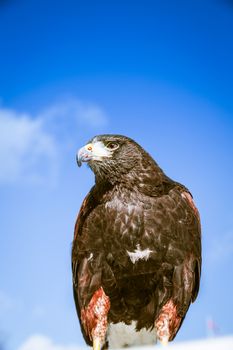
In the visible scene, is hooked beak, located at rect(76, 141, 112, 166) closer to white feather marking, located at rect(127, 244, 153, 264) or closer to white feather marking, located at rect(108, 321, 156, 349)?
white feather marking, located at rect(127, 244, 153, 264)

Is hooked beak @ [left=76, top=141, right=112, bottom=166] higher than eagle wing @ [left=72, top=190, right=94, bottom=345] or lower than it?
higher

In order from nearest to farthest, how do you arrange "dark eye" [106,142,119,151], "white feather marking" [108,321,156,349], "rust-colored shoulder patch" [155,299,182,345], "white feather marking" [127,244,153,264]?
"white feather marking" [127,244,153,264] → "rust-colored shoulder patch" [155,299,182,345] → "dark eye" [106,142,119,151] → "white feather marking" [108,321,156,349]

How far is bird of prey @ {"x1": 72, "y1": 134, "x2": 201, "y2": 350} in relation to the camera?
422 centimetres

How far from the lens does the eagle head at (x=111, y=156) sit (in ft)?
14.3

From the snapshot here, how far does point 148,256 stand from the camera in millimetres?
4227

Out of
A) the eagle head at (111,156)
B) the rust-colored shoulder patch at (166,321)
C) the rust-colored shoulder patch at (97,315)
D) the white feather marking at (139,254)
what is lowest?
the rust-colored shoulder patch at (166,321)

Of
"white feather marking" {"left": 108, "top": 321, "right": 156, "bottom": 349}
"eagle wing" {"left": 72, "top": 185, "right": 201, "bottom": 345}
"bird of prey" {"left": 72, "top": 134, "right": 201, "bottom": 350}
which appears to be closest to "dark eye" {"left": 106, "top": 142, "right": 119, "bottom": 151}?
"bird of prey" {"left": 72, "top": 134, "right": 201, "bottom": 350}

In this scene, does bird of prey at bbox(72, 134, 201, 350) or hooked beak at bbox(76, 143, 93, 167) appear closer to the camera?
bird of prey at bbox(72, 134, 201, 350)

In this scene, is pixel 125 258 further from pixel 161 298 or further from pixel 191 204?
pixel 191 204

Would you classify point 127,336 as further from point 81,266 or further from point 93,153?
point 93,153

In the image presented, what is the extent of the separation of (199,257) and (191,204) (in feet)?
1.92

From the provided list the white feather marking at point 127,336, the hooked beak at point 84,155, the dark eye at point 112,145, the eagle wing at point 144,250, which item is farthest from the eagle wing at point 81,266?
the dark eye at point 112,145

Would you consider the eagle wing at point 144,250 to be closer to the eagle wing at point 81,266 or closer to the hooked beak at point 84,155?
the eagle wing at point 81,266

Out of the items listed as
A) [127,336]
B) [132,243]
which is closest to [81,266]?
[132,243]
